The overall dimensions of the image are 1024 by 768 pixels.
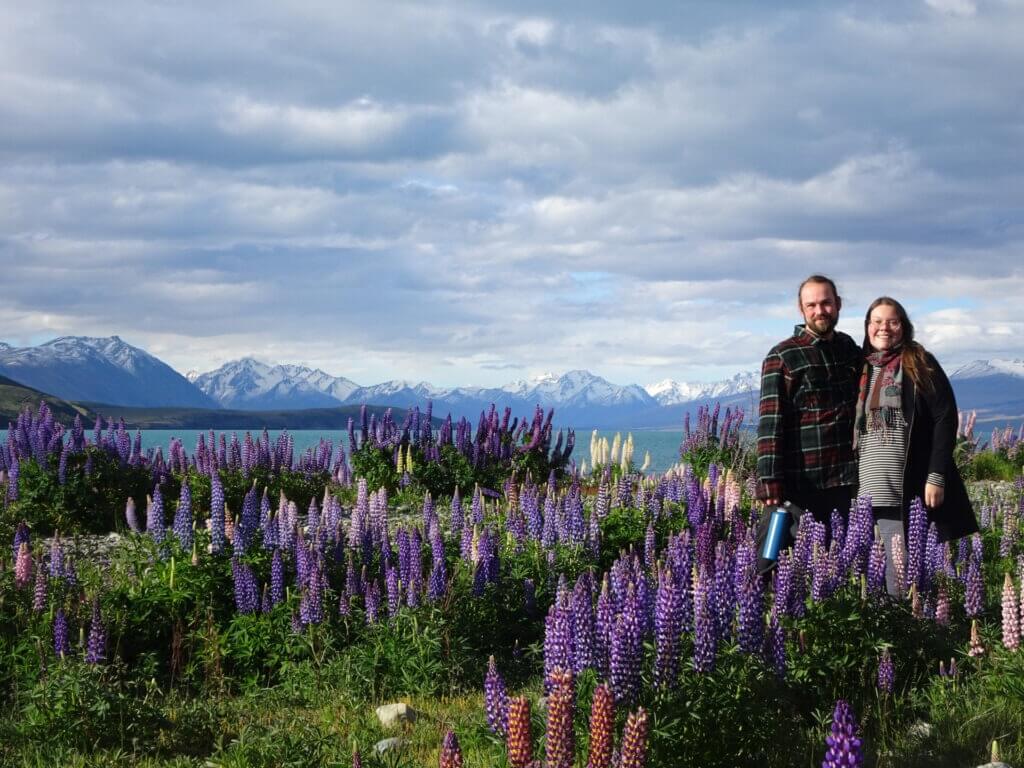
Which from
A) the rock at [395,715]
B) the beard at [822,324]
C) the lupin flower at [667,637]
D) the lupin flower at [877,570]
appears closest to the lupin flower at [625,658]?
→ the lupin flower at [667,637]

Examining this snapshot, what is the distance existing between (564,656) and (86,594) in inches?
190

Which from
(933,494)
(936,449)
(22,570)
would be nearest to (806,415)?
(936,449)

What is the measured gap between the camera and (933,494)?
7305 millimetres

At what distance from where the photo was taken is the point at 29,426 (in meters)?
14.3

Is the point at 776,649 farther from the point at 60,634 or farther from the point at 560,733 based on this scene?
the point at 60,634

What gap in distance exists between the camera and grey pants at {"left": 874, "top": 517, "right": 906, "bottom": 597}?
7.11 metres

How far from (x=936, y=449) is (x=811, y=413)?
98cm

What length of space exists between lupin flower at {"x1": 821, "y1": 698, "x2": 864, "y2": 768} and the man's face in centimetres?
467

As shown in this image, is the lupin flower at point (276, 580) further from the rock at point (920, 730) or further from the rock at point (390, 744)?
the rock at point (920, 730)

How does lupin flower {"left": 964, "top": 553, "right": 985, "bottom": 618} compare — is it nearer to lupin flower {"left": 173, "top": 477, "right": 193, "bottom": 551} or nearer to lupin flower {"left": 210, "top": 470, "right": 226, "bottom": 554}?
lupin flower {"left": 210, "top": 470, "right": 226, "bottom": 554}

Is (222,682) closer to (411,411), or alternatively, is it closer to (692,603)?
(692,603)

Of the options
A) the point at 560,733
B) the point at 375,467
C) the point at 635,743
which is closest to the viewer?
the point at 635,743

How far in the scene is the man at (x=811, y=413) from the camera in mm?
7641

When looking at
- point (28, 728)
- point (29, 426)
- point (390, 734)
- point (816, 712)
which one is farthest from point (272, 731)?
point (29, 426)
